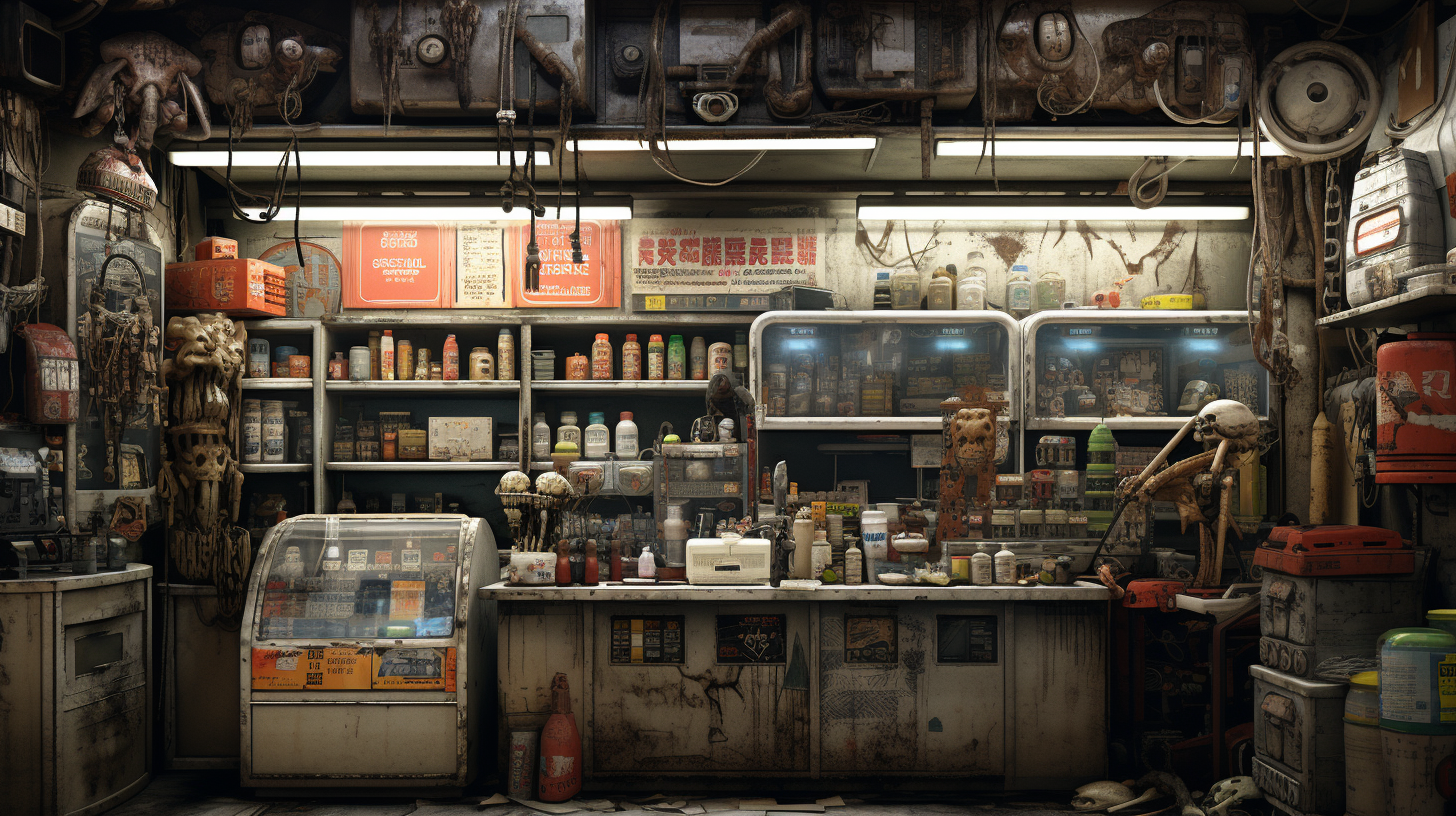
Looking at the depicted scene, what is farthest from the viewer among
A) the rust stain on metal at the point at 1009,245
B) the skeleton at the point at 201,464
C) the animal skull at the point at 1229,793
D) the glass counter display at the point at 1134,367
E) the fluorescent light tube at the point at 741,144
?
the rust stain on metal at the point at 1009,245

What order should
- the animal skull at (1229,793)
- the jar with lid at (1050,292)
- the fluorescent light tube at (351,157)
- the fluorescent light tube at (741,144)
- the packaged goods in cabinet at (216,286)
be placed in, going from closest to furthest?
the animal skull at (1229,793) → the fluorescent light tube at (741,144) → the fluorescent light tube at (351,157) → the packaged goods in cabinet at (216,286) → the jar with lid at (1050,292)

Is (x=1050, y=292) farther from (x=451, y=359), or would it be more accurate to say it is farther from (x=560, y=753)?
(x=560, y=753)

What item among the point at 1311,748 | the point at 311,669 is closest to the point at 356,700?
the point at 311,669

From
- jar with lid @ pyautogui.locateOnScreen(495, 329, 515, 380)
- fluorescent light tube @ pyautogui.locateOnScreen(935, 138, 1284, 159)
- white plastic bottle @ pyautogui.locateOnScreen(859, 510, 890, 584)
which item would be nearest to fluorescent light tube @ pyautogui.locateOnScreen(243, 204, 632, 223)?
jar with lid @ pyautogui.locateOnScreen(495, 329, 515, 380)

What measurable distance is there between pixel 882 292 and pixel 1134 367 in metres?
1.65

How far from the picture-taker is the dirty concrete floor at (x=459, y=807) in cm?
395

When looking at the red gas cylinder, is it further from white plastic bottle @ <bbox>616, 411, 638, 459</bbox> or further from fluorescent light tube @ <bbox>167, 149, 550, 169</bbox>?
fluorescent light tube @ <bbox>167, 149, 550, 169</bbox>

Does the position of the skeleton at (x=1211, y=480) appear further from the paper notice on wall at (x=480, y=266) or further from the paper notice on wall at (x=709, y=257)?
the paper notice on wall at (x=480, y=266)

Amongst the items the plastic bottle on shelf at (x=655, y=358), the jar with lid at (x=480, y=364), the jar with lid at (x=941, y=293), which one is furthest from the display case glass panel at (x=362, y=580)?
the jar with lid at (x=941, y=293)

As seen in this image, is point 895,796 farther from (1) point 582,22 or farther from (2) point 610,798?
(1) point 582,22

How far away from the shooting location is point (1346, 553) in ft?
11.2

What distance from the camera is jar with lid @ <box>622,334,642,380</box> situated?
5391 millimetres

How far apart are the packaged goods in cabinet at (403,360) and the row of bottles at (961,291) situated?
3019 millimetres

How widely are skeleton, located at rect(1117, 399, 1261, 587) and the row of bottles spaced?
1456mm
